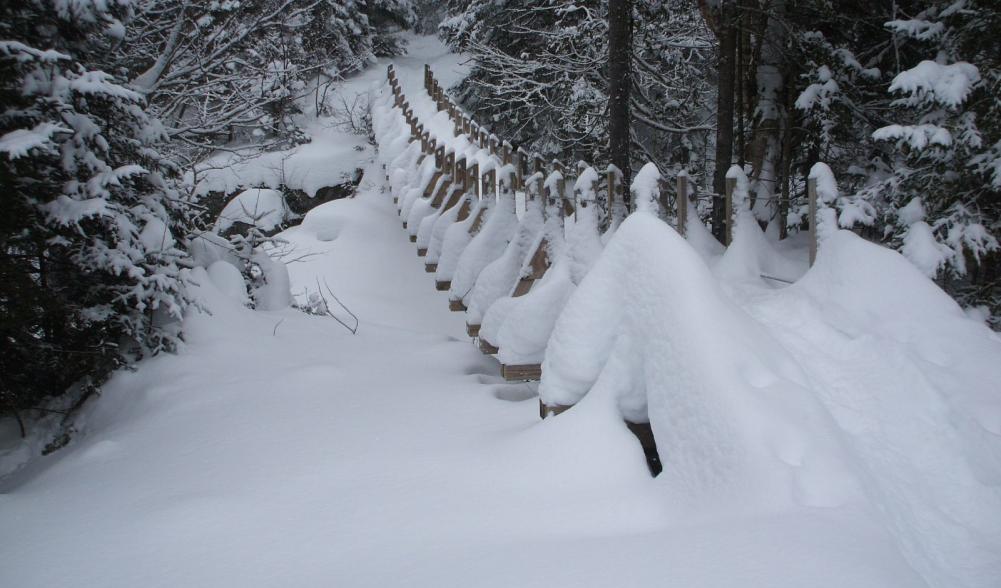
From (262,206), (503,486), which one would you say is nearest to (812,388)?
(503,486)

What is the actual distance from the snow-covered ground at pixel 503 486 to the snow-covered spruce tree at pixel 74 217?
2.09 ft

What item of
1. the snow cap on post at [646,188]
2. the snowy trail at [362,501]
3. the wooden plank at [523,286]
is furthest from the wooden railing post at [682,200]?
the snowy trail at [362,501]

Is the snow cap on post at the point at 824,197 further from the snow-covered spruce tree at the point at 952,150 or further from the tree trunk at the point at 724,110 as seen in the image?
the tree trunk at the point at 724,110

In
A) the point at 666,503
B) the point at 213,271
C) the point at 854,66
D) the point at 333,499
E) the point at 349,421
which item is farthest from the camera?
the point at 854,66

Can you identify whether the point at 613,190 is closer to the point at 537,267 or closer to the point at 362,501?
the point at 537,267

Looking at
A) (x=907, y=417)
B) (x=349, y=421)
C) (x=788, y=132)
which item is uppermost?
(x=788, y=132)

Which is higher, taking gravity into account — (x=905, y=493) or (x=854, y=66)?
(x=854, y=66)

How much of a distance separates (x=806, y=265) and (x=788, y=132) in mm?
2716

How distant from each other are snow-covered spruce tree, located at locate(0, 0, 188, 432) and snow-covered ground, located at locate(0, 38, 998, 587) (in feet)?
2.09

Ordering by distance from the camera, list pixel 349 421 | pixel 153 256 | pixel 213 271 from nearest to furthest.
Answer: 1. pixel 349 421
2. pixel 153 256
3. pixel 213 271

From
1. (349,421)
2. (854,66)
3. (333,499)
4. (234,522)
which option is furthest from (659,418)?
(854,66)

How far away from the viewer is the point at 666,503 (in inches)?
89.7

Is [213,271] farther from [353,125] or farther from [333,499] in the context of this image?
[353,125]

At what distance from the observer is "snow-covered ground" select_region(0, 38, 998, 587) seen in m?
2.00
